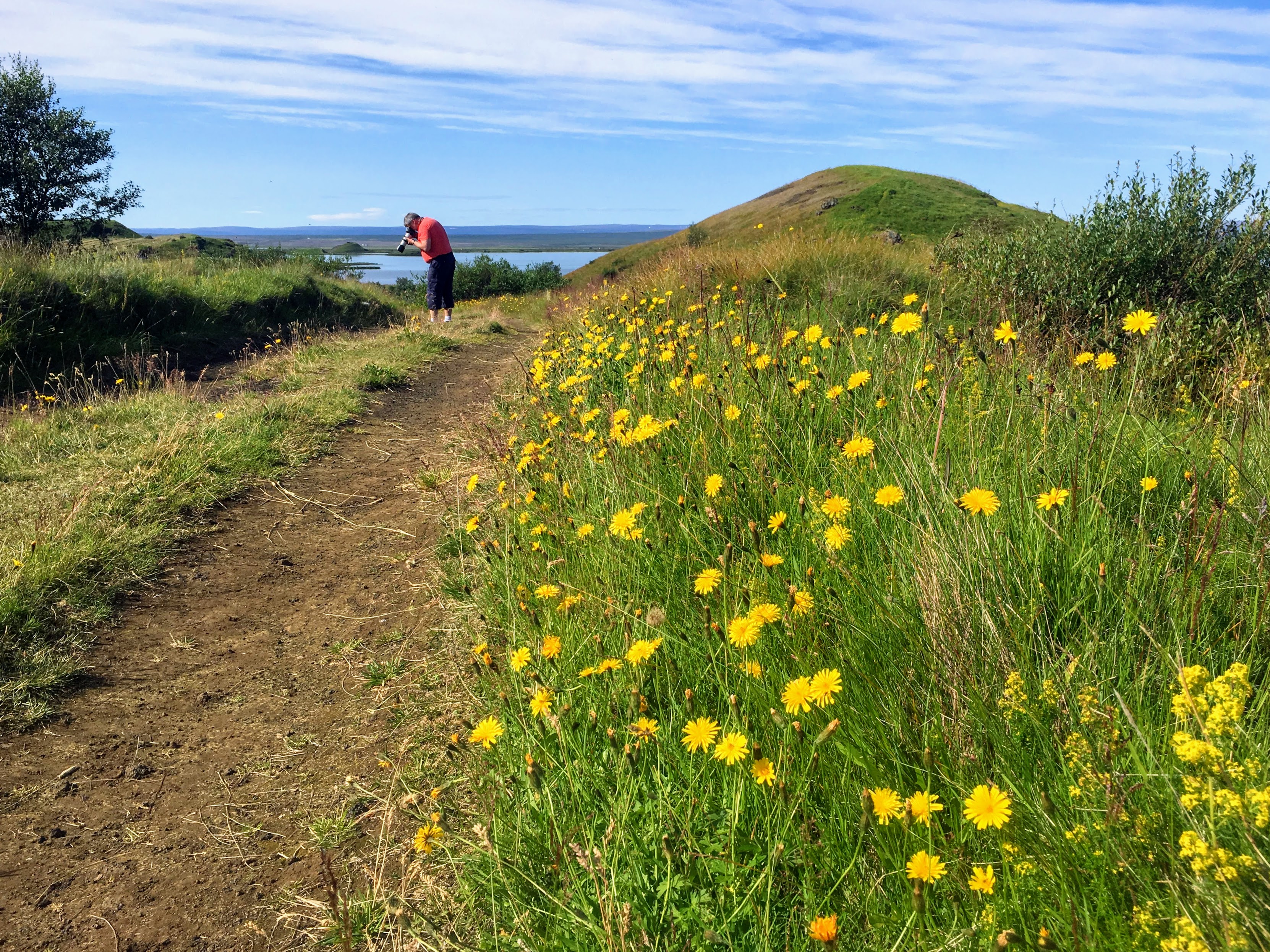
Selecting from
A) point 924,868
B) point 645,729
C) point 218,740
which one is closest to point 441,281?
point 218,740

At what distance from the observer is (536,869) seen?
1822 millimetres

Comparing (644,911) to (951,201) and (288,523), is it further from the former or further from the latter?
(951,201)

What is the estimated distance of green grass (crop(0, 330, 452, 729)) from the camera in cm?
355

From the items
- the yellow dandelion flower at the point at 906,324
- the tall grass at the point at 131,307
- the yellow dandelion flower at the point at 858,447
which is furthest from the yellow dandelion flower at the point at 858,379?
the tall grass at the point at 131,307

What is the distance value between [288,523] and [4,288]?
6.87 metres

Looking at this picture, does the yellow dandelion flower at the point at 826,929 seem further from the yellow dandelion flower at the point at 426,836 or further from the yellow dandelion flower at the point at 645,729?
the yellow dandelion flower at the point at 426,836

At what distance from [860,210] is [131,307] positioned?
2634 centimetres

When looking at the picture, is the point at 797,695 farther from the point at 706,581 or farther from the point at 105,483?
the point at 105,483

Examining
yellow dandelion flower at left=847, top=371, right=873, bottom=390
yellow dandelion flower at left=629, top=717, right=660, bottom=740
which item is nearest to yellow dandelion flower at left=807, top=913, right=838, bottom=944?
yellow dandelion flower at left=629, top=717, right=660, bottom=740

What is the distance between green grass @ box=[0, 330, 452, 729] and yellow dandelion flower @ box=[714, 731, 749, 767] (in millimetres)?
2987

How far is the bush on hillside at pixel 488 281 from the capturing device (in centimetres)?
3619

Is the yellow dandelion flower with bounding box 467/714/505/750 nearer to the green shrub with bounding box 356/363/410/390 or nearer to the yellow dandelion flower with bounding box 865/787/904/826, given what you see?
the yellow dandelion flower with bounding box 865/787/904/826

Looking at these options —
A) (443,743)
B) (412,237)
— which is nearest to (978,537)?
(443,743)

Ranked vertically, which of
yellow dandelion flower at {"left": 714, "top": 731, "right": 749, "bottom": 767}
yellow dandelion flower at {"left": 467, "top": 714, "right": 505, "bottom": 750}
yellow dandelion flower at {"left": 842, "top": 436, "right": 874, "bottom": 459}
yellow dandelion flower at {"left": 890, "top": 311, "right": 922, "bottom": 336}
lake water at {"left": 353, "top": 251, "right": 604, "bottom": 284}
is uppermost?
lake water at {"left": 353, "top": 251, "right": 604, "bottom": 284}
